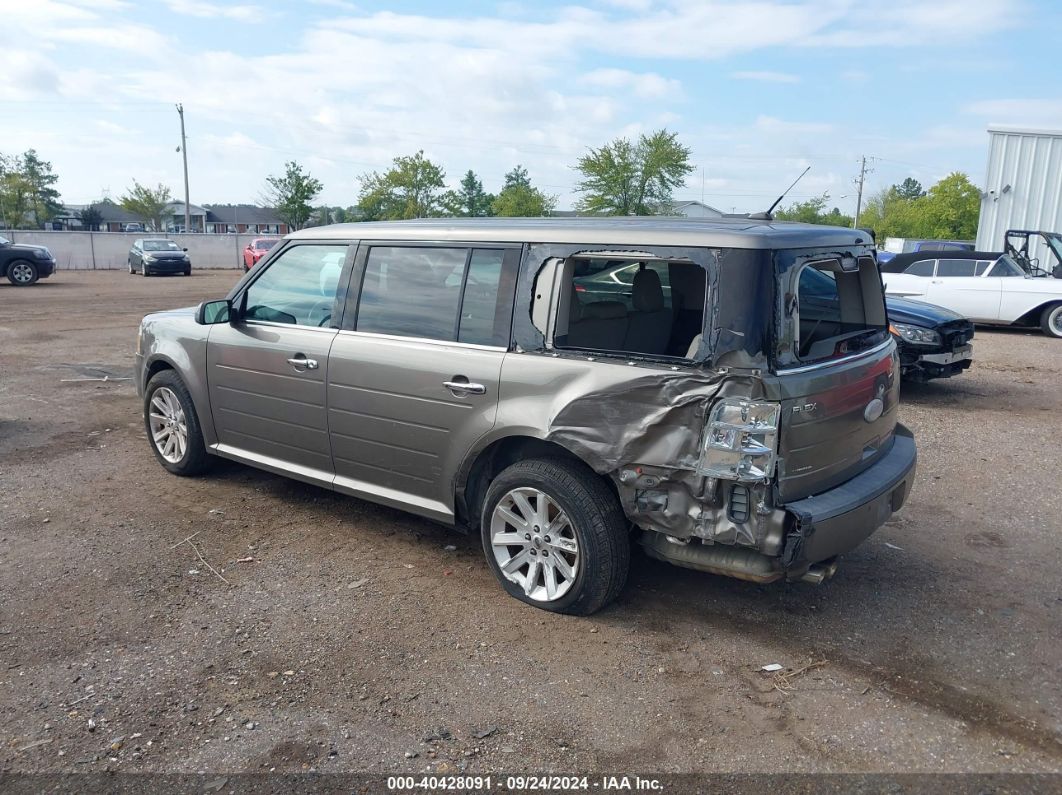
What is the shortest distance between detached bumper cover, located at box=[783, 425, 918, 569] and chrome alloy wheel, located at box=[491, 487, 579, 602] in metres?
0.98

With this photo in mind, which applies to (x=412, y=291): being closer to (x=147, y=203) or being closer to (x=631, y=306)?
(x=631, y=306)

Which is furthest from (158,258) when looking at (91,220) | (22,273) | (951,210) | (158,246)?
(91,220)

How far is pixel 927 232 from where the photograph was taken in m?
53.4

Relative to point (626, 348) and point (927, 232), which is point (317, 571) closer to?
point (626, 348)

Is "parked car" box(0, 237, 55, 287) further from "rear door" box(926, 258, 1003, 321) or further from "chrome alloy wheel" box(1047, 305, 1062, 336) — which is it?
"chrome alloy wheel" box(1047, 305, 1062, 336)

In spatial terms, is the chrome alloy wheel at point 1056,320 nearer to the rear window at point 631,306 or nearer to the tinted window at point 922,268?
the tinted window at point 922,268

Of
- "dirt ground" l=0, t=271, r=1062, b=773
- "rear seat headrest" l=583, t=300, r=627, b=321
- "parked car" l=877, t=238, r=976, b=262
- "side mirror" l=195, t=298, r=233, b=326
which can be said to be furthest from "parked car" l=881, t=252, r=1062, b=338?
"side mirror" l=195, t=298, r=233, b=326

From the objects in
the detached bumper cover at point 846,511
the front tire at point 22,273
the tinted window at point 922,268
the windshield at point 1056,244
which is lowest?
the front tire at point 22,273

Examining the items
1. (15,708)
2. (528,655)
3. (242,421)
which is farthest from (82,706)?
(242,421)

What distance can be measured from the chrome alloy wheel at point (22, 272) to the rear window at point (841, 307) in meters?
24.8

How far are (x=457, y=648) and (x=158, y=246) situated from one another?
108 ft

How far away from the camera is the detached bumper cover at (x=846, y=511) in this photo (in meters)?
3.47

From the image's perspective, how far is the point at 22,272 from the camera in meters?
23.7

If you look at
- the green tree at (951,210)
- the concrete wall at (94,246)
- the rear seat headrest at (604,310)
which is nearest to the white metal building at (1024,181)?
the rear seat headrest at (604,310)
